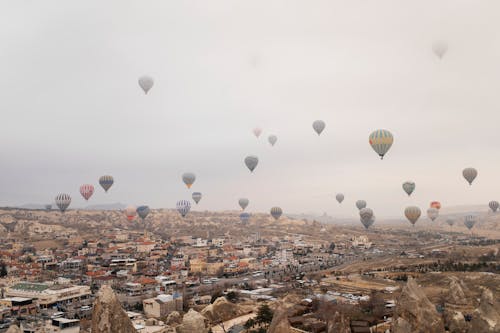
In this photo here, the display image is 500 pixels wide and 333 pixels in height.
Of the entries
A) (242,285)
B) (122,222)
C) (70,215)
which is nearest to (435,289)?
(242,285)

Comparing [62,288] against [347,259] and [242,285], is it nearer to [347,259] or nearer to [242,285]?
[242,285]

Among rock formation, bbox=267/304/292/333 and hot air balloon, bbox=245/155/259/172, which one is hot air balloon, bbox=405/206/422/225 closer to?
hot air balloon, bbox=245/155/259/172

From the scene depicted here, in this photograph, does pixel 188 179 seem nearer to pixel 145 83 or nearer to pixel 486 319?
pixel 145 83

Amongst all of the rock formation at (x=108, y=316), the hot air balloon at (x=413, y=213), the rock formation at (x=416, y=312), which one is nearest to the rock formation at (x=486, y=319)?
the rock formation at (x=416, y=312)

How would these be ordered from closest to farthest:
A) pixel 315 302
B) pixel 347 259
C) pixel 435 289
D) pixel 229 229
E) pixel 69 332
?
pixel 69 332 → pixel 315 302 → pixel 435 289 → pixel 347 259 → pixel 229 229

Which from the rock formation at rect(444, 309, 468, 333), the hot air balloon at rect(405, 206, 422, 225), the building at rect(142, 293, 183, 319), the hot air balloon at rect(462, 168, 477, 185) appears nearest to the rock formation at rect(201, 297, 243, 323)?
the building at rect(142, 293, 183, 319)

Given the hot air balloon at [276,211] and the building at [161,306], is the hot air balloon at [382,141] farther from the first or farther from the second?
the hot air balloon at [276,211]

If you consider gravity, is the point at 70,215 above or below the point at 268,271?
above
